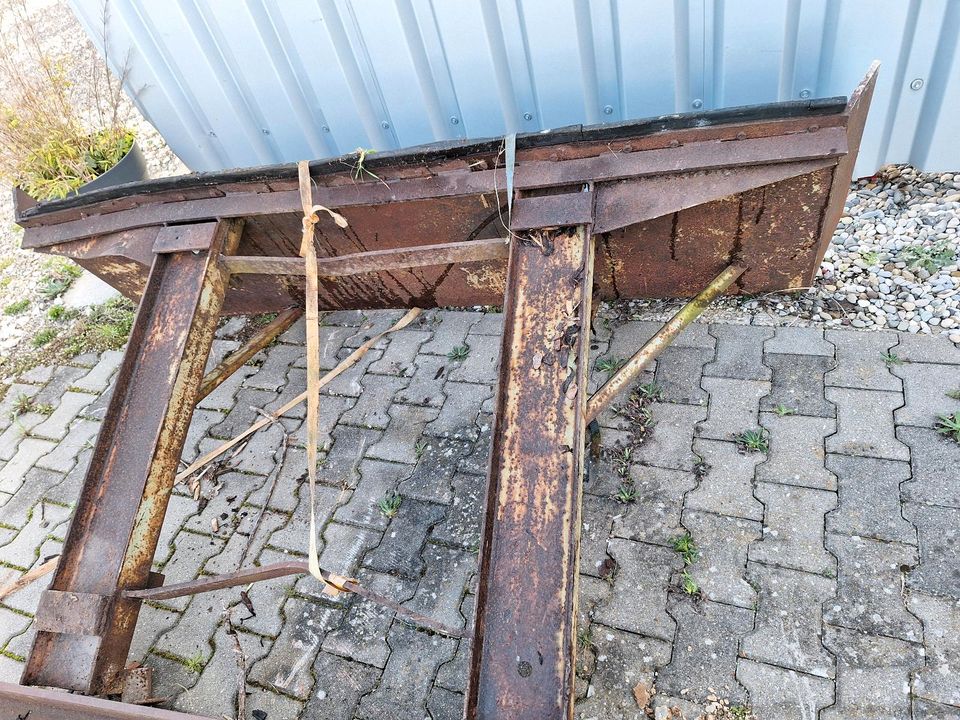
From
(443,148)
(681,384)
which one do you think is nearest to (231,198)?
(443,148)

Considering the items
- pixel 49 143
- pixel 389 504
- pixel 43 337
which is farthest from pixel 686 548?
pixel 49 143

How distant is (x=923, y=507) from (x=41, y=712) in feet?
8.97

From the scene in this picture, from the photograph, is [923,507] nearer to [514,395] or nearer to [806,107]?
[806,107]

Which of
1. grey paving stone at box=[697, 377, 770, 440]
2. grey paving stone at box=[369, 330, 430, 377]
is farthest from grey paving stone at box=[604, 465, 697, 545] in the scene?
grey paving stone at box=[369, 330, 430, 377]

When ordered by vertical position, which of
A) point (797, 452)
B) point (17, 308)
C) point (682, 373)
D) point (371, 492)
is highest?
point (17, 308)

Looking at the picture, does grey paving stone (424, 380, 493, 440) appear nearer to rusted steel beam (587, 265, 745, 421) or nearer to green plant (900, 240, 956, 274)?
rusted steel beam (587, 265, 745, 421)

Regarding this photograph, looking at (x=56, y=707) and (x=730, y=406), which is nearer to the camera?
(x=56, y=707)

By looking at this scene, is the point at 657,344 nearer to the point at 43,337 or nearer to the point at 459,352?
the point at 459,352

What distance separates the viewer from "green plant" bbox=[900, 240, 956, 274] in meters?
2.81

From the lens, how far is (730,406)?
102 inches

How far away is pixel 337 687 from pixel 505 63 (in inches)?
107

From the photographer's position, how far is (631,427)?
263 cm

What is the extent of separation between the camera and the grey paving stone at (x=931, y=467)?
2.16 metres

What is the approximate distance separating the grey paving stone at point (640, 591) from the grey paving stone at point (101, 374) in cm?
311
